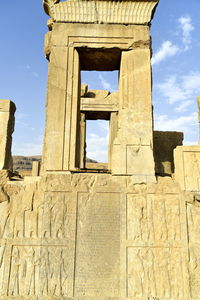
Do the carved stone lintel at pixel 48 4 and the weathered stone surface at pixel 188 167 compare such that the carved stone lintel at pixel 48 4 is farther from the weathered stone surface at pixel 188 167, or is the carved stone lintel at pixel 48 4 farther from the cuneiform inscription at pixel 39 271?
the cuneiform inscription at pixel 39 271

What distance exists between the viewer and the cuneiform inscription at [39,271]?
12.2 ft

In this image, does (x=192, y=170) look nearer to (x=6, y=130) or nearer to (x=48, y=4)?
(x=6, y=130)

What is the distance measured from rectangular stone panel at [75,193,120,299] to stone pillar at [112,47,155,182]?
1.71 feet

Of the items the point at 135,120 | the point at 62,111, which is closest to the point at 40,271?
the point at 62,111

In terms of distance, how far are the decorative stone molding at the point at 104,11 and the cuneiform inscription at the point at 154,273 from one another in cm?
368

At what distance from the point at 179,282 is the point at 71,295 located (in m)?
1.48

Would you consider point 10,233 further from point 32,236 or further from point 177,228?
point 177,228

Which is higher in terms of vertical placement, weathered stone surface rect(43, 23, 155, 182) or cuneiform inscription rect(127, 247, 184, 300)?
weathered stone surface rect(43, 23, 155, 182)

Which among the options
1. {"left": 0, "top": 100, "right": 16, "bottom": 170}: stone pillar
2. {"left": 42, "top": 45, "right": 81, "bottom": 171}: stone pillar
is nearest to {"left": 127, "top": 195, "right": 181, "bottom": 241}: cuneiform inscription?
{"left": 42, "top": 45, "right": 81, "bottom": 171}: stone pillar

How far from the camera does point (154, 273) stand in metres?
3.79

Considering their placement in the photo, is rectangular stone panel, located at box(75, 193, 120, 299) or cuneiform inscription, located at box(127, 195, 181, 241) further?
cuneiform inscription, located at box(127, 195, 181, 241)

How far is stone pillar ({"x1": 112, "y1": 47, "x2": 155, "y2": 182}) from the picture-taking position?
411 centimetres

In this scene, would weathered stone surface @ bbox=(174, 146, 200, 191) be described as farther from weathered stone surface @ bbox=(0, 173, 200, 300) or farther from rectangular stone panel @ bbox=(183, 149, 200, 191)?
weathered stone surface @ bbox=(0, 173, 200, 300)

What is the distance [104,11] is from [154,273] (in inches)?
165
